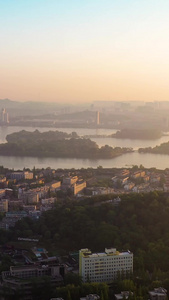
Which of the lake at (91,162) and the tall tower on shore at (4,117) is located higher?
the tall tower on shore at (4,117)

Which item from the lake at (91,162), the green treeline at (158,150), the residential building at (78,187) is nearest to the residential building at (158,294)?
the residential building at (78,187)

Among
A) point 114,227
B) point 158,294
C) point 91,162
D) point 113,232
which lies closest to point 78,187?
point 114,227

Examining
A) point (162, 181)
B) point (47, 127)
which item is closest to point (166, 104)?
point (47, 127)

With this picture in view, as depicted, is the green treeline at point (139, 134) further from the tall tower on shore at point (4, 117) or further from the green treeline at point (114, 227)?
the green treeline at point (114, 227)

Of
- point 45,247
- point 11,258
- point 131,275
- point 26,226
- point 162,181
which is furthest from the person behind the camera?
point 162,181

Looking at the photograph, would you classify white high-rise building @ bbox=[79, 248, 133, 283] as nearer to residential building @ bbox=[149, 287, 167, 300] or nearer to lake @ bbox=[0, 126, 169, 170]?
residential building @ bbox=[149, 287, 167, 300]

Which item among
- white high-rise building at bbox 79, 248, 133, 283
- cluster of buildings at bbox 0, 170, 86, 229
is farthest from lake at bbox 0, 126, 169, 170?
white high-rise building at bbox 79, 248, 133, 283

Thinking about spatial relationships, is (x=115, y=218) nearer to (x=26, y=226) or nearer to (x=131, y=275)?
(x=26, y=226)
